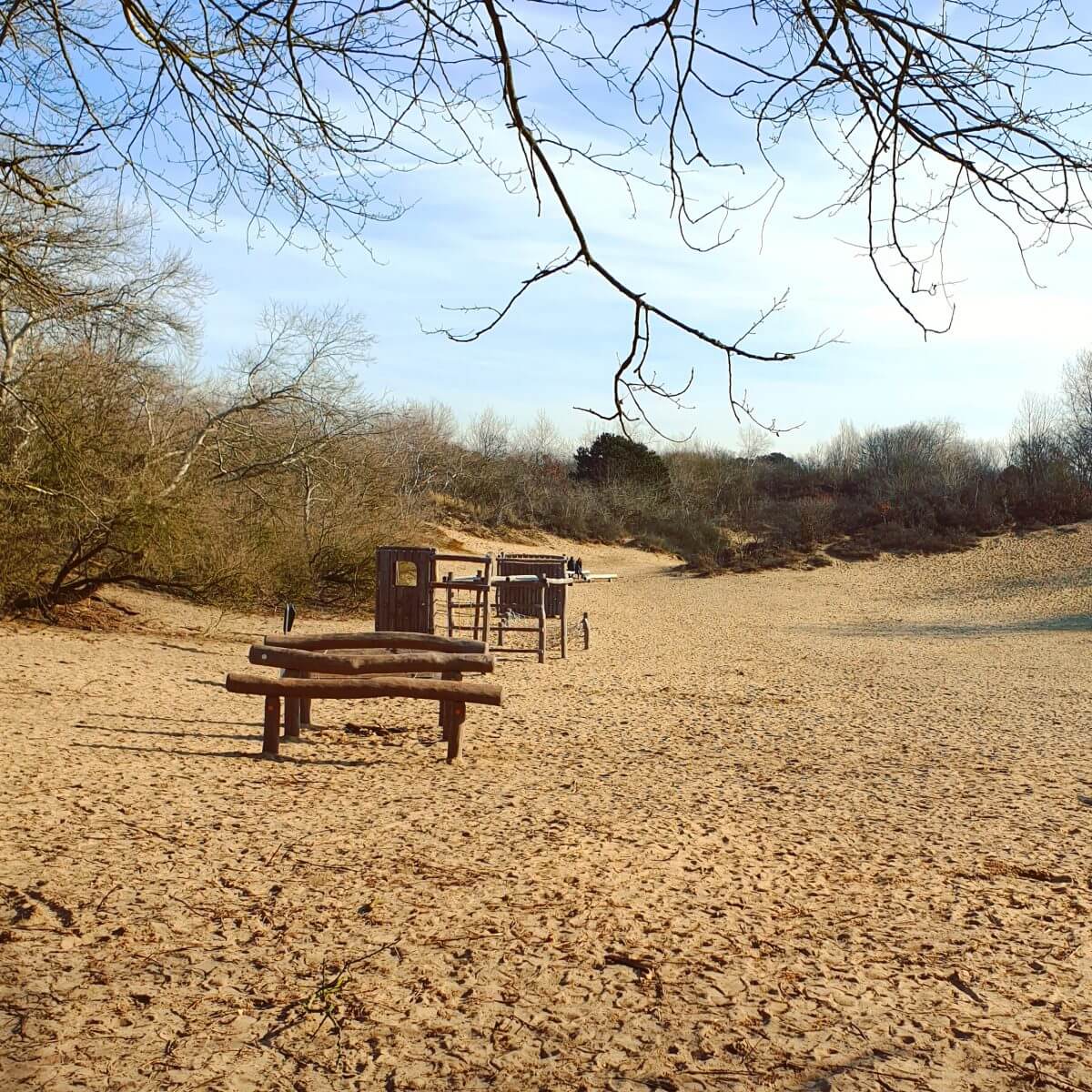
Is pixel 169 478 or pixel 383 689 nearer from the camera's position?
pixel 383 689

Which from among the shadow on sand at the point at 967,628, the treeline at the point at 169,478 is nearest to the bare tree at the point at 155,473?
the treeline at the point at 169,478

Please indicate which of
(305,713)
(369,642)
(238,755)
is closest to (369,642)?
(369,642)


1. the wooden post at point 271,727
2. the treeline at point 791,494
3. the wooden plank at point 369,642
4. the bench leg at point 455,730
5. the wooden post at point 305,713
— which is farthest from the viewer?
the treeline at point 791,494

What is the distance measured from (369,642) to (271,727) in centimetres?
110

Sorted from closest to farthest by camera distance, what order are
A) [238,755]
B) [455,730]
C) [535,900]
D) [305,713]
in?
[535,900]
[238,755]
[455,730]
[305,713]

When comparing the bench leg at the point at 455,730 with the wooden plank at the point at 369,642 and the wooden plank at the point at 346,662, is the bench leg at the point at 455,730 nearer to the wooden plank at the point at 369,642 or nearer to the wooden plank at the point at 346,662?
the wooden plank at the point at 346,662

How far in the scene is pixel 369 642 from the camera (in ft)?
27.9

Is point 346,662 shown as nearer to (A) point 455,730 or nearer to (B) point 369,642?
(B) point 369,642

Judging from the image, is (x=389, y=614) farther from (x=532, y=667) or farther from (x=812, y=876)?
(x=812, y=876)

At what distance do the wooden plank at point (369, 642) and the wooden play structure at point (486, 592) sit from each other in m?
4.82

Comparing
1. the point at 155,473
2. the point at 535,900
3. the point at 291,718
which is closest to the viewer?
the point at 535,900

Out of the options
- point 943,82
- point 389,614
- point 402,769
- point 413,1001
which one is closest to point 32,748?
point 402,769

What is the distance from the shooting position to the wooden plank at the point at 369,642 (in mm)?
8422

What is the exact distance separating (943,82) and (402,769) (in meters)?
5.77
